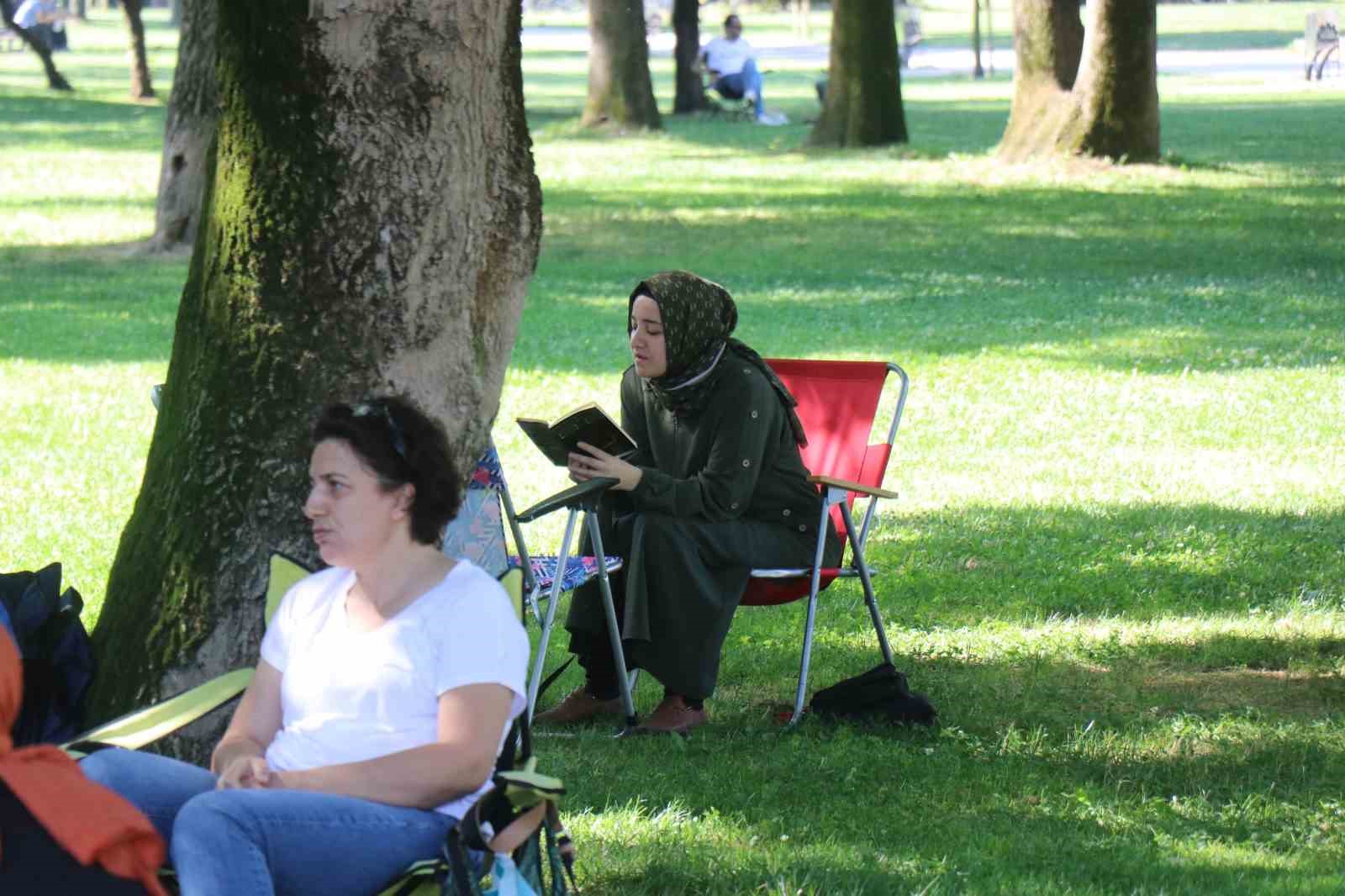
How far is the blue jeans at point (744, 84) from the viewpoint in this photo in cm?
3234

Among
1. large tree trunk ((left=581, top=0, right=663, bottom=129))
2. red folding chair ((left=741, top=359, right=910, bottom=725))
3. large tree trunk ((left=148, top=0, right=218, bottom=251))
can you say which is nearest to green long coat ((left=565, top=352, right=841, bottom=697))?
red folding chair ((left=741, top=359, right=910, bottom=725))

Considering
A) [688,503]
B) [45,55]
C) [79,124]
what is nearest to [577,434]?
[688,503]

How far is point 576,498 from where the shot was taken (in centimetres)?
531

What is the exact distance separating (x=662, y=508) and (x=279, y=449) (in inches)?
57.2

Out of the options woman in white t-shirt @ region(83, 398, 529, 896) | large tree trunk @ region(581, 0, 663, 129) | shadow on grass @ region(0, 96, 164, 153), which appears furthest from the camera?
large tree trunk @ region(581, 0, 663, 129)

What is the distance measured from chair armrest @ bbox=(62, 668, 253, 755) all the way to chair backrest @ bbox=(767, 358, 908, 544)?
2718 mm

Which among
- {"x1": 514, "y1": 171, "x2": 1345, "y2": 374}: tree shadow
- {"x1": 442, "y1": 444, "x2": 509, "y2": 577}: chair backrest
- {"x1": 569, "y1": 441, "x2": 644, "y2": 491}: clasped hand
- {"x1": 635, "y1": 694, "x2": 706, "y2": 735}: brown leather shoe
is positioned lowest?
{"x1": 635, "y1": 694, "x2": 706, "y2": 735}: brown leather shoe

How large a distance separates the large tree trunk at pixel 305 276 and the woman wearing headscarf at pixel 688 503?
3.48 feet

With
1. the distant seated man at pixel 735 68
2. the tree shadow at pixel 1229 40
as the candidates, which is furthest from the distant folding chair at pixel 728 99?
the tree shadow at pixel 1229 40

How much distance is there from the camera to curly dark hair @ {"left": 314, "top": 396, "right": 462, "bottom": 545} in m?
3.58

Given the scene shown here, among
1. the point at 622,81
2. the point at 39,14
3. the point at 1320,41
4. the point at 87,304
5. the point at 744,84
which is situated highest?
the point at 39,14

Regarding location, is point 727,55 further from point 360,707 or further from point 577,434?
point 360,707

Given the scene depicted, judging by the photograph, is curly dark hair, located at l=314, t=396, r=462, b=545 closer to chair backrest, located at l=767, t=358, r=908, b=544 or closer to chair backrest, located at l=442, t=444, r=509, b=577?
chair backrest, located at l=442, t=444, r=509, b=577

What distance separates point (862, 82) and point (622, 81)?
5332 mm
